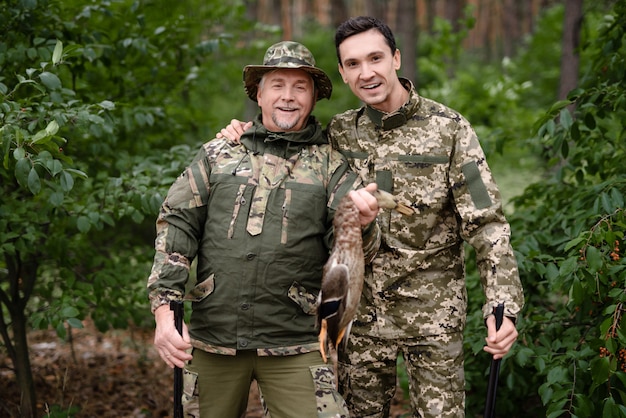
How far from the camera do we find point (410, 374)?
3.34 m

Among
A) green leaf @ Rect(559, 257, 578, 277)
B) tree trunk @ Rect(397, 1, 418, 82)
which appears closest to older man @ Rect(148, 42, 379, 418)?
green leaf @ Rect(559, 257, 578, 277)

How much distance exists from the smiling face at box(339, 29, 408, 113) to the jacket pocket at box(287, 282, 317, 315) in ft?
3.30

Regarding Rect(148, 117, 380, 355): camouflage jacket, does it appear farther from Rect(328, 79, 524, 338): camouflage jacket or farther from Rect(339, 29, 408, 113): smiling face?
Rect(339, 29, 408, 113): smiling face

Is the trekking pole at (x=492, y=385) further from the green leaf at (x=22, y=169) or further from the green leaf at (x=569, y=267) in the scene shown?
the green leaf at (x=22, y=169)

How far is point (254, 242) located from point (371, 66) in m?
1.05

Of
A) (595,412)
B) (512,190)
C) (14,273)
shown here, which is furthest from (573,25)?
(14,273)

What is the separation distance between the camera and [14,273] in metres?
4.50

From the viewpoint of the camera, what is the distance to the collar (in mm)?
3188

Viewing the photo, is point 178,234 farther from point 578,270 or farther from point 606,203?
point 606,203

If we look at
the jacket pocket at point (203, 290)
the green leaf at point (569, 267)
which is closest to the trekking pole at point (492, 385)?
the green leaf at point (569, 267)

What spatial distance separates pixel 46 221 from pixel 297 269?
1942 millimetres

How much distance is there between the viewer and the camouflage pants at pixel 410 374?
3203mm

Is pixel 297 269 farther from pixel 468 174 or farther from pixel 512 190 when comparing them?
pixel 512 190

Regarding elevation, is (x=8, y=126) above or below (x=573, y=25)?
below
